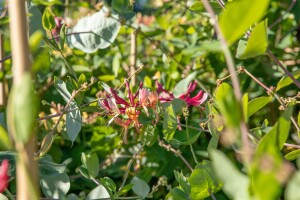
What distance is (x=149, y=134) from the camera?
764 millimetres

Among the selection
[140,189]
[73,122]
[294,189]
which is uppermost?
[294,189]

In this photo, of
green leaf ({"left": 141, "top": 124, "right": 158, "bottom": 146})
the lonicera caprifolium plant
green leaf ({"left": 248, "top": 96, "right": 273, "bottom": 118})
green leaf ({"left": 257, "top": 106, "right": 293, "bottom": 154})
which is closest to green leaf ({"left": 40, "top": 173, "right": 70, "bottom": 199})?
the lonicera caprifolium plant

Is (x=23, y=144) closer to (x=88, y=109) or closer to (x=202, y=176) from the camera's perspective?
(x=202, y=176)

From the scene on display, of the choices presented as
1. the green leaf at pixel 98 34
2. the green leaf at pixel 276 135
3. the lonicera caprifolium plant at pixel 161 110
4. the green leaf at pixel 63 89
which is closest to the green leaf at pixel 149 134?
the lonicera caprifolium plant at pixel 161 110

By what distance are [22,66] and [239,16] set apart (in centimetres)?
12

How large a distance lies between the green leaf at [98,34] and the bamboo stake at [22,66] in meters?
0.64

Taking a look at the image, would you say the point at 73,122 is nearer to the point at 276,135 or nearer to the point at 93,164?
the point at 93,164

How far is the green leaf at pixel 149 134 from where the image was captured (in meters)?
0.76

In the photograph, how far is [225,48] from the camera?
1.04 feet

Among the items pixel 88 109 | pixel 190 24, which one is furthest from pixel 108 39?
pixel 190 24

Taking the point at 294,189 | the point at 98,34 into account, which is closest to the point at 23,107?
the point at 294,189

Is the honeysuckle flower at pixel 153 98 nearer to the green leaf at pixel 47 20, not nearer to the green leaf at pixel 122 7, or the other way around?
the green leaf at pixel 47 20

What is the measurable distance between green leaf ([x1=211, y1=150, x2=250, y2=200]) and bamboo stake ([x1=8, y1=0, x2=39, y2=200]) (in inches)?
3.7

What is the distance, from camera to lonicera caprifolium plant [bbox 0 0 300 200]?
1.06 ft
